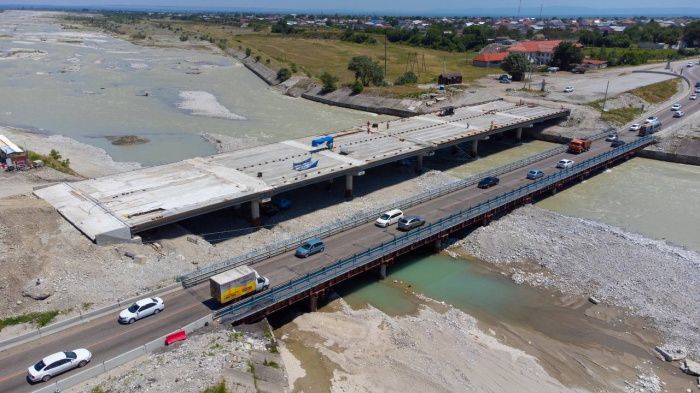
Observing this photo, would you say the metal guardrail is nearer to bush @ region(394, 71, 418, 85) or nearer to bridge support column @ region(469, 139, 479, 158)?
bridge support column @ region(469, 139, 479, 158)

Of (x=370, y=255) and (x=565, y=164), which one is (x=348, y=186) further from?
(x=565, y=164)

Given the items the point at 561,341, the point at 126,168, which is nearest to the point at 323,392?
the point at 561,341

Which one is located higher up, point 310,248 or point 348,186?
point 310,248

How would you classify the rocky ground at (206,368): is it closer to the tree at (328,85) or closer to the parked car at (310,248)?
the parked car at (310,248)

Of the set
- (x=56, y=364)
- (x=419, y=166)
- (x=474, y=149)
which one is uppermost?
(x=56, y=364)

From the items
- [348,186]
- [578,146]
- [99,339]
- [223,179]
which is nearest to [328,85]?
[578,146]
